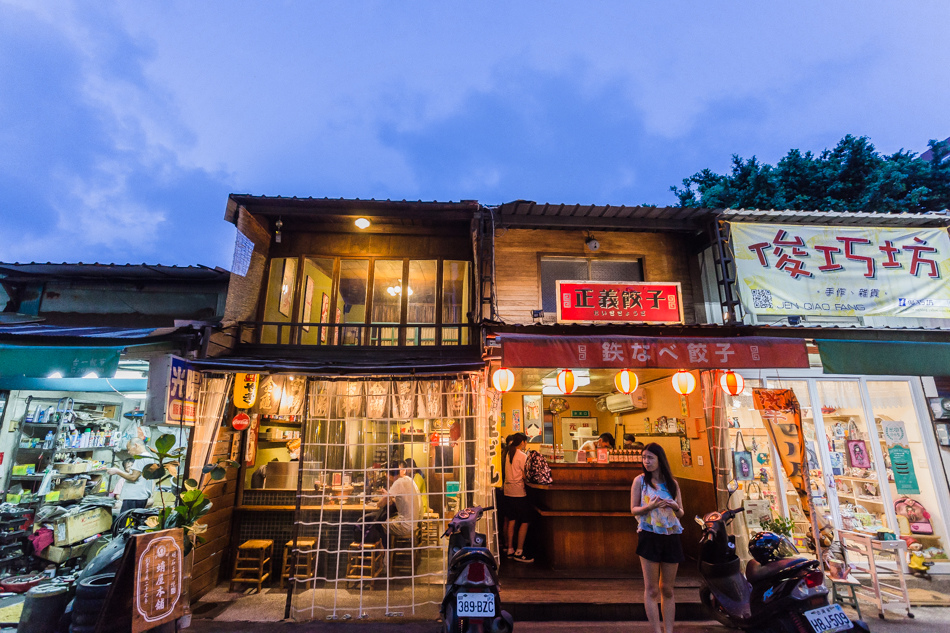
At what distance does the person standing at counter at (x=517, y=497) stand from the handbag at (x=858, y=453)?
6.96 metres

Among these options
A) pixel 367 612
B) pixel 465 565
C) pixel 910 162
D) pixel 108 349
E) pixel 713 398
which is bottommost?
pixel 367 612

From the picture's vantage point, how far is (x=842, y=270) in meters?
9.35

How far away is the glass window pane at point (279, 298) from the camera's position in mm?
9211

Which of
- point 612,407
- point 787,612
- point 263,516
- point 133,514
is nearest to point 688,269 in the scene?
point 612,407

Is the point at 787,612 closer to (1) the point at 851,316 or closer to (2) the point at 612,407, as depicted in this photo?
(1) the point at 851,316

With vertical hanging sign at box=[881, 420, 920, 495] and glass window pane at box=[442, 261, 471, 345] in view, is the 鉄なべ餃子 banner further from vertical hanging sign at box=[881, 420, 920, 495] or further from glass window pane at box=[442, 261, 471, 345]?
glass window pane at box=[442, 261, 471, 345]

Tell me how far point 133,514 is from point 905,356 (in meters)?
13.4

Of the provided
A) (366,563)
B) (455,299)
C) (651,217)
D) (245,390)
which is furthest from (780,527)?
(245,390)

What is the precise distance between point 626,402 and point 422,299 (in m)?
7.04

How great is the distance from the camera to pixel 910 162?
519 inches

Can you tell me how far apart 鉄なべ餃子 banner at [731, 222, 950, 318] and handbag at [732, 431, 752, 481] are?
9.48 ft

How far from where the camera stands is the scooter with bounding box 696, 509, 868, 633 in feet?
13.8

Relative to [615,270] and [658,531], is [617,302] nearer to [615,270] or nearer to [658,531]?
[615,270]

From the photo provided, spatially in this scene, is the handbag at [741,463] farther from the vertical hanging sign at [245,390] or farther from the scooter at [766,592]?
the vertical hanging sign at [245,390]
